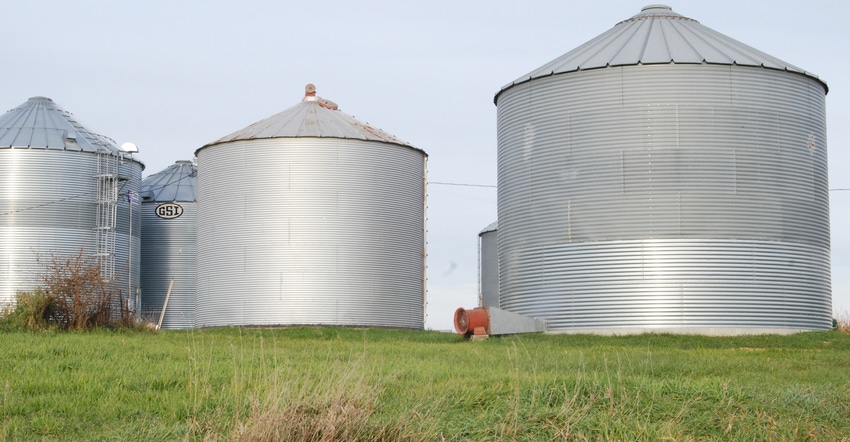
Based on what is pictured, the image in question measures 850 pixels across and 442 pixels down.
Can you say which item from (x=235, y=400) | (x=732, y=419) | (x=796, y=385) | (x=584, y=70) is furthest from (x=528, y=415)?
(x=584, y=70)

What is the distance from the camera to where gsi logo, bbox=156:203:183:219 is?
4503cm

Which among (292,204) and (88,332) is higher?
(292,204)

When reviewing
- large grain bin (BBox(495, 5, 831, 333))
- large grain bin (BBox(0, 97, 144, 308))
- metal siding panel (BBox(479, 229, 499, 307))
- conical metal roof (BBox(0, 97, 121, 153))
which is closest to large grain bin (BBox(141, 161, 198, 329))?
large grain bin (BBox(0, 97, 144, 308))

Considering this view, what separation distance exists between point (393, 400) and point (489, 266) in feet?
116

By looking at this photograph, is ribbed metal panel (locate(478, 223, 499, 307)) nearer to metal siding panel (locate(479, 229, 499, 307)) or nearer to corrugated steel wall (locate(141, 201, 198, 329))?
metal siding panel (locate(479, 229, 499, 307))

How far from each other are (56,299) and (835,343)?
16450 mm

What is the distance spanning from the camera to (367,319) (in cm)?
3619

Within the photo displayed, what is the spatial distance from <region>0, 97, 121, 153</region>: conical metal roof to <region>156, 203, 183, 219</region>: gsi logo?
3.55m

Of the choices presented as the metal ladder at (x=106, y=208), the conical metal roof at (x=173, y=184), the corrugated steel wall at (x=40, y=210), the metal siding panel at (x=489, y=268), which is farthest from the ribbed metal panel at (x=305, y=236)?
the metal siding panel at (x=489, y=268)

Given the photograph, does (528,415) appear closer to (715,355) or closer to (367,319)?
(715,355)

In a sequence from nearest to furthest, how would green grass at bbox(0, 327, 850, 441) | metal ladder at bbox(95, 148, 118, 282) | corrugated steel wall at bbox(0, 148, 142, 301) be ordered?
green grass at bbox(0, 327, 850, 441) → corrugated steel wall at bbox(0, 148, 142, 301) → metal ladder at bbox(95, 148, 118, 282)

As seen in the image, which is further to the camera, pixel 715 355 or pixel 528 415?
pixel 715 355

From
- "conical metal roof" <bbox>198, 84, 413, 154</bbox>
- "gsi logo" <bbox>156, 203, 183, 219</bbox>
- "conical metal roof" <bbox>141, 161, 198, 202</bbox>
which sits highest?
"conical metal roof" <bbox>198, 84, 413, 154</bbox>

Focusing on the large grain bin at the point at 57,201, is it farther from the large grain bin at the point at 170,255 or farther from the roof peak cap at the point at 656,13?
the roof peak cap at the point at 656,13
